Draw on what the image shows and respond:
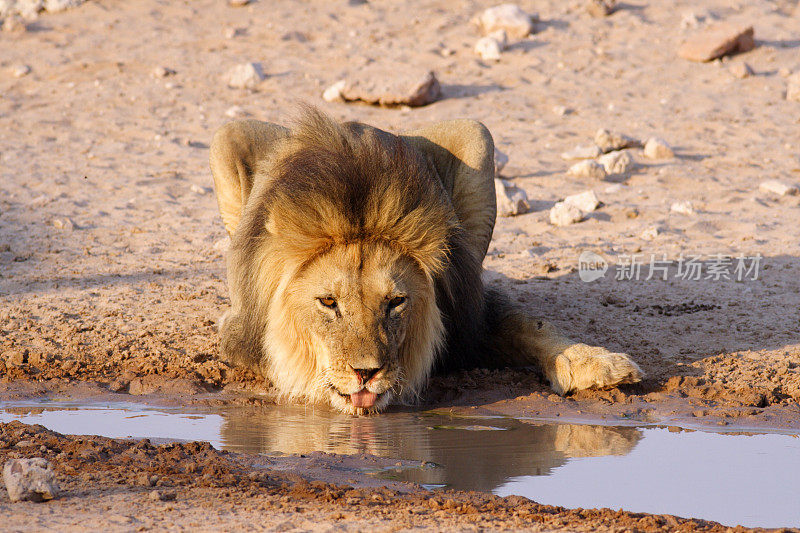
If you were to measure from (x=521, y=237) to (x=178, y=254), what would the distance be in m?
2.52

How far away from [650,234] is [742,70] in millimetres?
4621

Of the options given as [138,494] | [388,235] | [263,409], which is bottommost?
[263,409]

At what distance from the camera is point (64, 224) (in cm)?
771

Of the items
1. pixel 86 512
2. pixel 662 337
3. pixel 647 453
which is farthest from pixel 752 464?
pixel 86 512

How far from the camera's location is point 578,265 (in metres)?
7.07

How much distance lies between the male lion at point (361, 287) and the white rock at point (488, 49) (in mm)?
6803

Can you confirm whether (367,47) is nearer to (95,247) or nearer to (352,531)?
(95,247)

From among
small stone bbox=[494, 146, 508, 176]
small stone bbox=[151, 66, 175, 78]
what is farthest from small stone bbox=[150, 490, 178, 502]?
small stone bbox=[151, 66, 175, 78]

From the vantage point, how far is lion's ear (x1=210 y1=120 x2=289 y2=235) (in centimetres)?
595

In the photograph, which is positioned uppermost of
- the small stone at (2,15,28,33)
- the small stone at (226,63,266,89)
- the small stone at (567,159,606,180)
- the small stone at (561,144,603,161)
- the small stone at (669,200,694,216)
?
the small stone at (2,15,28,33)

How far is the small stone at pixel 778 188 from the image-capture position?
8.48 metres

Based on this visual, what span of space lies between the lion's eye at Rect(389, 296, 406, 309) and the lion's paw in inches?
39.5

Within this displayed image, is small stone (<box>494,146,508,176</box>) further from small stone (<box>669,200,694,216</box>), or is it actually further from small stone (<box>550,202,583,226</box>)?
small stone (<box>669,200,694,216</box>)

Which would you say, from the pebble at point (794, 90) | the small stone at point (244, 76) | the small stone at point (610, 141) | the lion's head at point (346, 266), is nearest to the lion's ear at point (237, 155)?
the lion's head at point (346, 266)
